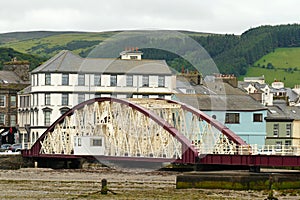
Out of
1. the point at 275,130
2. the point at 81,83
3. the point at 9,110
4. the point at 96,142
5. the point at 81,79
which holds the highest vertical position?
the point at 81,79

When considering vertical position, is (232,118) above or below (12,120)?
above

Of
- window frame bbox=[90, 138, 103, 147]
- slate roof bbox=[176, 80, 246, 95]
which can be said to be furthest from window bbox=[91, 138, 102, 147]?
slate roof bbox=[176, 80, 246, 95]

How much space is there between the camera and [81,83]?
9162 cm

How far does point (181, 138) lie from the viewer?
62375 millimetres

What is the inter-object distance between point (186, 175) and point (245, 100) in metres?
37.6

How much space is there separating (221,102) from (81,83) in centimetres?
1327

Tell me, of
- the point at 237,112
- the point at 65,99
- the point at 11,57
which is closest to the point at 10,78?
the point at 65,99

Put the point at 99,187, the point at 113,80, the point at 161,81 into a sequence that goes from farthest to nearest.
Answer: the point at 161,81, the point at 113,80, the point at 99,187

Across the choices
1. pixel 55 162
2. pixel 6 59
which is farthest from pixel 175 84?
pixel 6 59

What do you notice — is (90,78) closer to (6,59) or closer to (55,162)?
(55,162)

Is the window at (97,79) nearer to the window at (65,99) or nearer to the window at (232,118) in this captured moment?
the window at (65,99)

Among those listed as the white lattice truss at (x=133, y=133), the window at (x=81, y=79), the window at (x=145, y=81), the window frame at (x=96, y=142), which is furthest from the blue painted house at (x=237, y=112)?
the window frame at (x=96, y=142)

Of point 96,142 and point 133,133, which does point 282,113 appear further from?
point 133,133

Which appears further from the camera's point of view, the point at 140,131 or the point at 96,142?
the point at 96,142
